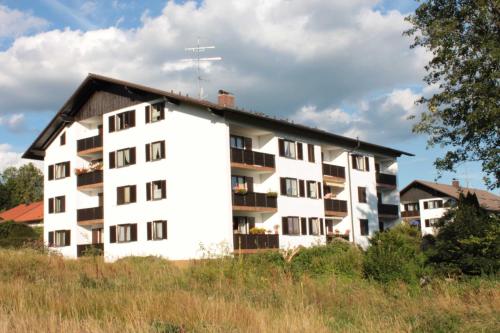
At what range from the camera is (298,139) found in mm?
46281

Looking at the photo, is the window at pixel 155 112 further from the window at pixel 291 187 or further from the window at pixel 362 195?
the window at pixel 362 195

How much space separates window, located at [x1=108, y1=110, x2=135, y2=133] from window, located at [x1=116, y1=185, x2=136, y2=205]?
4259 millimetres

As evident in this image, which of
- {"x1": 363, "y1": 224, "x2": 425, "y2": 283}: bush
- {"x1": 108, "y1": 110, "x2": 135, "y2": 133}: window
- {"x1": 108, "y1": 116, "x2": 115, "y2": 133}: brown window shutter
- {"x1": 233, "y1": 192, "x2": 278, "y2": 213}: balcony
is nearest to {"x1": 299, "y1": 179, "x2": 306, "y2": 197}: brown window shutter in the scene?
{"x1": 233, "y1": 192, "x2": 278, "y2": 213}: balcony

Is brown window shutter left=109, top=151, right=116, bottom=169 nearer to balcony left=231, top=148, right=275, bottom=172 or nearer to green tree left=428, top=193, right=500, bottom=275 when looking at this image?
balcony left=231, top=148, right=275, bottom=172

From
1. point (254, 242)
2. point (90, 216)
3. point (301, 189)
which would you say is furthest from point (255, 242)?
point (90, 216)

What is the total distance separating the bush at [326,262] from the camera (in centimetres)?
2386

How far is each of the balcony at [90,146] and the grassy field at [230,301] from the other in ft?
63.8

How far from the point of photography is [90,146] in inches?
1751

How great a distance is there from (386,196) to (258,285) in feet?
138

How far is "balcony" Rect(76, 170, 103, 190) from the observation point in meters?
43.1

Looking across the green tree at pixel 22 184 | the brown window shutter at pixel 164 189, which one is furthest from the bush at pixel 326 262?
the green tree at pixel 22 184

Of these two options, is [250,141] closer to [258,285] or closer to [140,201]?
[140,201]

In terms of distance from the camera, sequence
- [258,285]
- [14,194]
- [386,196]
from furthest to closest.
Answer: [14,194]
[386,196]
[258,285]

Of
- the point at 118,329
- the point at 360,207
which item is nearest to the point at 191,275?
the point at 118,329
